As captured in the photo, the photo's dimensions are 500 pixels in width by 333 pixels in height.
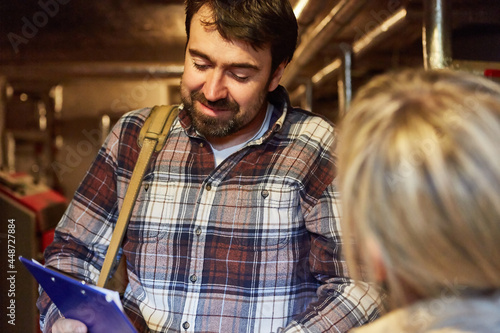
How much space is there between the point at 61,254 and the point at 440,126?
3.98 ft

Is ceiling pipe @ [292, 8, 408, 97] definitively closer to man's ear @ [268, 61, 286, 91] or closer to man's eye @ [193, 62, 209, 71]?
man's ear @ [268, 61, 286, 91]

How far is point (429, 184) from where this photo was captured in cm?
67

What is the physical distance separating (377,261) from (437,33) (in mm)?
1602

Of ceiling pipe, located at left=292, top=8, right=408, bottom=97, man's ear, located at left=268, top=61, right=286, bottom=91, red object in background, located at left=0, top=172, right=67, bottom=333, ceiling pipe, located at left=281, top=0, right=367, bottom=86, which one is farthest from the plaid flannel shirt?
ceiling pipe, located at left=292, top=8, right=408, bottom=97

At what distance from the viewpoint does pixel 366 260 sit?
0.75 meters

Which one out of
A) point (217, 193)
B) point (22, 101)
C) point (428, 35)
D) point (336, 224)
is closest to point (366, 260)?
point (336, 224)

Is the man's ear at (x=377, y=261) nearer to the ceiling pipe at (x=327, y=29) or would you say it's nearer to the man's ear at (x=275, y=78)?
the man's ear at (x=275, y=78)

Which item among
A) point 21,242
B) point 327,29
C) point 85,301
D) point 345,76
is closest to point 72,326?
point 85,301

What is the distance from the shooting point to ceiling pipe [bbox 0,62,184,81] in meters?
4.93

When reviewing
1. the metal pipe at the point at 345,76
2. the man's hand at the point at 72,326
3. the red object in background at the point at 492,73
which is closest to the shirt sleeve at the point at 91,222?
the man's hand at the point at 72,326

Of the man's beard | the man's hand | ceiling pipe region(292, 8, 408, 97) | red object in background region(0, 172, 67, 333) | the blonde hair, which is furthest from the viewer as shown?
ceiling pipe region(292, 8, 408, 97)

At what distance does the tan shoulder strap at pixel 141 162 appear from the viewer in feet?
4.79

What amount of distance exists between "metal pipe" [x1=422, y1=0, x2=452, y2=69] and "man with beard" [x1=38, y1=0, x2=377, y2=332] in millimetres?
759

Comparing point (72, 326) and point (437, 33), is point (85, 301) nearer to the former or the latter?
point (72, 326)
